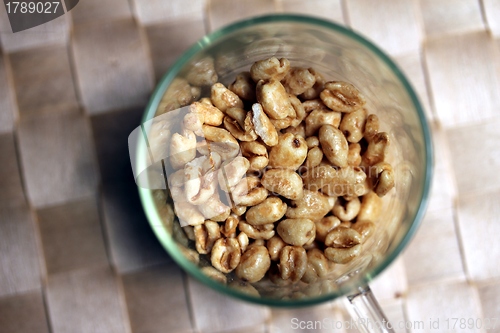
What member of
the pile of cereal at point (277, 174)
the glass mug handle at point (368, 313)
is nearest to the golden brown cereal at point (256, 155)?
the pile of cereal at point (277, 174)

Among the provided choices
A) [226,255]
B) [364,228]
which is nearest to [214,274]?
[226,255]

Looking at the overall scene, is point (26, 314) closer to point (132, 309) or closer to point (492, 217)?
point (132, 309)

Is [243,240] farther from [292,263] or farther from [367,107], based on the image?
[367,107]

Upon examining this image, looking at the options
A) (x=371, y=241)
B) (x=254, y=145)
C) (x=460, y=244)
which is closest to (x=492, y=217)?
(x=460, y=244)

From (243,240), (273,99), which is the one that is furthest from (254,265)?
(273,99)

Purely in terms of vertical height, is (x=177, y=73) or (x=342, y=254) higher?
(x=177, y=73)

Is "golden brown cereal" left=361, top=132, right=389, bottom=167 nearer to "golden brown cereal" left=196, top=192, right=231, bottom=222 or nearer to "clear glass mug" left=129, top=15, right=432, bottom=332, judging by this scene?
"clear glass mug" left=129, top=15, right=432, bottom=332

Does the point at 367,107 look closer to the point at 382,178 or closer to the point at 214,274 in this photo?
the point at 382,178
